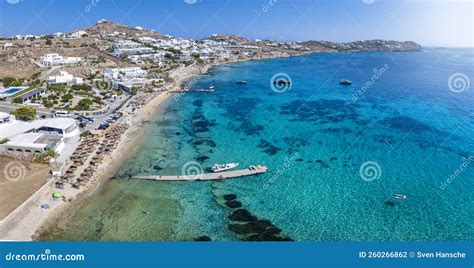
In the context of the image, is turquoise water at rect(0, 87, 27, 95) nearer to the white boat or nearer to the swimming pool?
the swimming pool

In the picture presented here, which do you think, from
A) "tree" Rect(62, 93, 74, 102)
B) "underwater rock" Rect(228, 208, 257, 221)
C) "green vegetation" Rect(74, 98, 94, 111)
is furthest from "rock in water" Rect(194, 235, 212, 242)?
"tree" Rect(62, 93, 74, 102)

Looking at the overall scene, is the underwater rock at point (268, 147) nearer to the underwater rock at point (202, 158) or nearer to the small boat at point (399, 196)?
the underwater rock at point (202, 158)

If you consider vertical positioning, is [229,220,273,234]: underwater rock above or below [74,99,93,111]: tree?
below

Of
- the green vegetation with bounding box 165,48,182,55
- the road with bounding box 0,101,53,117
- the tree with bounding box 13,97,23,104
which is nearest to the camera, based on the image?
the road with bounding box 0,101,53,117

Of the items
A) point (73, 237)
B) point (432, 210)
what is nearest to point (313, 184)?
point (432, 210)

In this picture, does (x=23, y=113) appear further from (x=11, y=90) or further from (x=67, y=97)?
(x=11, y=90)
